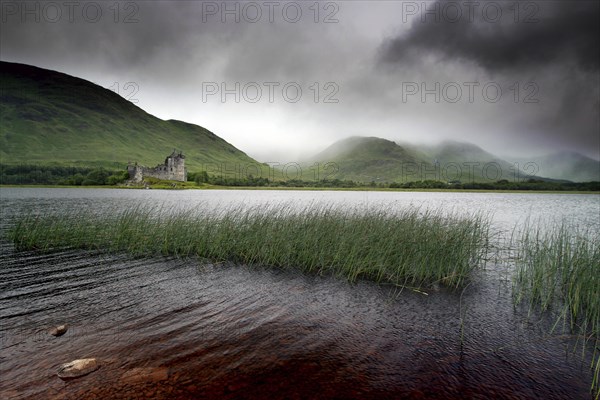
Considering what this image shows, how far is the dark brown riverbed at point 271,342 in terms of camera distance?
5.61 meters

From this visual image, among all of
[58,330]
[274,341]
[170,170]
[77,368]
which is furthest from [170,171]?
[274,341]

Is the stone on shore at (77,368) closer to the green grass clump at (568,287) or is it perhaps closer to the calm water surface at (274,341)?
the calm water surface at (274,341)

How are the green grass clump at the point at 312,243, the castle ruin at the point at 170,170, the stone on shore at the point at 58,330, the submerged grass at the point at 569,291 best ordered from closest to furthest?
the stone on shore at the point at 58,330 < the submerged grass at the point at 569,291 < the green grass clump at the point at 312,243 < the castle ruin at the point at 170,170

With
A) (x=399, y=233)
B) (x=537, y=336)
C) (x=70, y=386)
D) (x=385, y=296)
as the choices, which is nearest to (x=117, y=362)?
(x=70, y=386)

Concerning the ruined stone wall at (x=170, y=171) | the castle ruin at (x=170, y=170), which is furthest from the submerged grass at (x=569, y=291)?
the castle ruin at (x=170, y=170)

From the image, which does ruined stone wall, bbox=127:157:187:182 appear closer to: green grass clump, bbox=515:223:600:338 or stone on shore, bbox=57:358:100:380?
stone on shore, bbox=57:358:100:380

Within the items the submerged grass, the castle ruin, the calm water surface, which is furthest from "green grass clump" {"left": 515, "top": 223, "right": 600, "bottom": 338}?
the castle ruin

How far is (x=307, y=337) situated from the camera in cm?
755

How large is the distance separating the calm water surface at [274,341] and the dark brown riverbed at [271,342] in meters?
0.03

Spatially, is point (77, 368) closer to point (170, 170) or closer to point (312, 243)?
point (312, 243)

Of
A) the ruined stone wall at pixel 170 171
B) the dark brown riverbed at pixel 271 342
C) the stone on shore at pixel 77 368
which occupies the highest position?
the ruined stone wall at pixel 170 171

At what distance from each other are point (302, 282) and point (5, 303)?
9.35 meters

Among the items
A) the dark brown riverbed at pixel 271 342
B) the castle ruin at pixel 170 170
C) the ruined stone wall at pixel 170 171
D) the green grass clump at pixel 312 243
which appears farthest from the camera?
the castle ruin at pixel 170 170

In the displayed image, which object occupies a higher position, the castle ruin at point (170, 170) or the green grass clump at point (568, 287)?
the castle ruin at point (170, 170)
